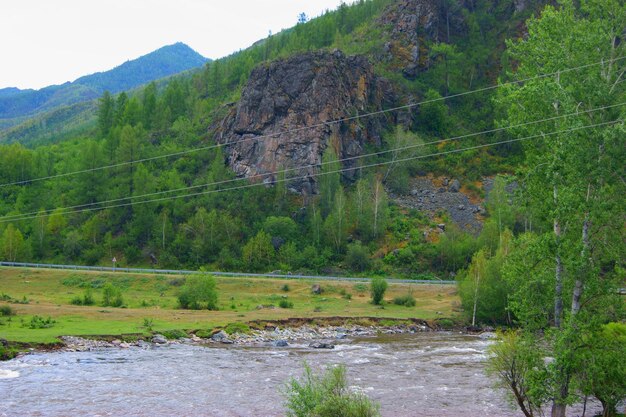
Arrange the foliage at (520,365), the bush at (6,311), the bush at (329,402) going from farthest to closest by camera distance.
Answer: the bush at (6,311), the foliage at (520,365), the bush at (329,402)

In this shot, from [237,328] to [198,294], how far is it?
12956 mm

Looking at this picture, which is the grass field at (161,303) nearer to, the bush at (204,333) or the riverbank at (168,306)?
the riverbank at (168,306)

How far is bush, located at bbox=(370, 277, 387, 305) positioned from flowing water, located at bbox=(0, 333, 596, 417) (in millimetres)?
23591

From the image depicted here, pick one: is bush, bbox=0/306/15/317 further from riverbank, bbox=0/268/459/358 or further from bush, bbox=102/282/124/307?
bush, bbox=102/282/124/307

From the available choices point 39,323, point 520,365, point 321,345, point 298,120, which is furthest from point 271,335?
point 298,120

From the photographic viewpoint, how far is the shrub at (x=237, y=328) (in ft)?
169

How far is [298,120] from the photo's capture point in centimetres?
12156

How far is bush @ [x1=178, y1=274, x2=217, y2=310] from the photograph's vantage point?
2522 inches

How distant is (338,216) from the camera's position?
4028 inches

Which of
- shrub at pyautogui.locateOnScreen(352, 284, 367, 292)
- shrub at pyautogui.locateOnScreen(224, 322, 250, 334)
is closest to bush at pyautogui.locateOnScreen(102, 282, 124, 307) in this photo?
shrub at pyautogui.locateOnScreen(224, 322, 250, 334)

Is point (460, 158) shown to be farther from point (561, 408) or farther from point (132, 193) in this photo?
point (561, 408)

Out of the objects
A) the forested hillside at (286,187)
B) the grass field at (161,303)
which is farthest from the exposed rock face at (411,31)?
the grass field at (161,303)

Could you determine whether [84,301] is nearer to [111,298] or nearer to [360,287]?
[111,298]

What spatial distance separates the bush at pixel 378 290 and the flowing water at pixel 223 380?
2359cm
